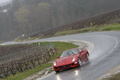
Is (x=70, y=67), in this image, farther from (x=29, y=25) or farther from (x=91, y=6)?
(x=29, y=25)

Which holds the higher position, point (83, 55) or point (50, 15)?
point (50, 15)

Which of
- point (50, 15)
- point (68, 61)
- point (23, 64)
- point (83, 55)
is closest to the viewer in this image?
point (68, 61)

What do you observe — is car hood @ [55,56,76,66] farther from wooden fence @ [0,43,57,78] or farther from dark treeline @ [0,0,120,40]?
dark treeline @ [0,0,120,40]

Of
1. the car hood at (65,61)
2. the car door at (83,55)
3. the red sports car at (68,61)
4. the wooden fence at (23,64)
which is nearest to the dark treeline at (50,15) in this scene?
the wooden fence at (23,64)

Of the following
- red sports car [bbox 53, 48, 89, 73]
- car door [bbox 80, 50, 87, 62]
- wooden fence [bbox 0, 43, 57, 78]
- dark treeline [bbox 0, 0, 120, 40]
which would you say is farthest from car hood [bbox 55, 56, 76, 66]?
dark treeline [bbox 0, 0, 120, 40]

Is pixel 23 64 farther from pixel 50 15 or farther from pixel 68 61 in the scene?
pixel 50 15

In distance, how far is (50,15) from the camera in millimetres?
132250

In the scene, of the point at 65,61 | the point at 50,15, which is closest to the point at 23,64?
the point at 65,61

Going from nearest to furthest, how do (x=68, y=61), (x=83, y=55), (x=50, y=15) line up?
1. (x=68, y=61)
2. (x=83, y=55)
3. (x=50, y=15)

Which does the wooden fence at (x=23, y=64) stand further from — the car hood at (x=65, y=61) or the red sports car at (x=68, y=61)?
the car hood at (x=65, y=61)

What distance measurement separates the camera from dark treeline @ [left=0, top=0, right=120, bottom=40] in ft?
310

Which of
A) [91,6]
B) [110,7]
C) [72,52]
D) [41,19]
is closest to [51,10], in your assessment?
[41,19]

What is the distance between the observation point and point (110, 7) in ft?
296

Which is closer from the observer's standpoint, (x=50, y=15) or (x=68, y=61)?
(x=68, y=61)
